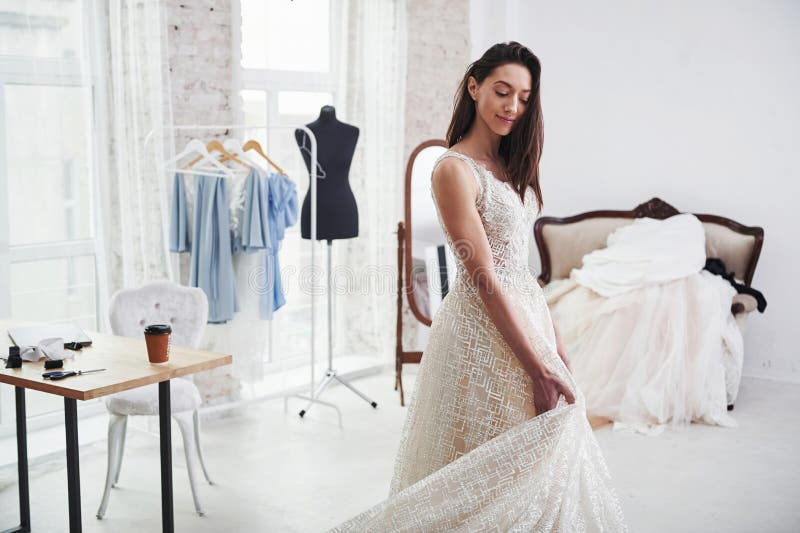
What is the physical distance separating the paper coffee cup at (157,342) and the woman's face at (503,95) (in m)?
1.24

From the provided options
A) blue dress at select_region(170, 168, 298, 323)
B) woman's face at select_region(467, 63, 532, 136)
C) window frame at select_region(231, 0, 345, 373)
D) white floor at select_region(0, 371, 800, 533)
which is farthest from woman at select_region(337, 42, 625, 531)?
window frame at select_region(231, 0, 345, 373)

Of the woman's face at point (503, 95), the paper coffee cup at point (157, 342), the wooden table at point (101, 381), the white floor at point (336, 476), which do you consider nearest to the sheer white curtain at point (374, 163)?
the white floor at point (336, 476)

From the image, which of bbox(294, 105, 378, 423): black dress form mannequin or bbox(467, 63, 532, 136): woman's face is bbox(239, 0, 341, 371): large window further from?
bbox(467, 63, 532, 136): woman's face

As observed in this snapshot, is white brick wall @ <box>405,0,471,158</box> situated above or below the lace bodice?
above

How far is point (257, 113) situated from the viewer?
183 inches

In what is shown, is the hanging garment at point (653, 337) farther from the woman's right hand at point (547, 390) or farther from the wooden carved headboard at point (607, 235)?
the woman's right hand at point (547, 390)

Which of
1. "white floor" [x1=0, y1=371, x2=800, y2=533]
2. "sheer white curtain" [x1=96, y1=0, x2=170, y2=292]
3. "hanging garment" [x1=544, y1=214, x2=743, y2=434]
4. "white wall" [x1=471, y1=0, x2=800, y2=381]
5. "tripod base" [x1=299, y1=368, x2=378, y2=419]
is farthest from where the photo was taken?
"white wall" [x1=471, y1=0, x2=800, y2=381]

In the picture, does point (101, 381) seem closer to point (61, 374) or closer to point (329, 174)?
point (61, 374)

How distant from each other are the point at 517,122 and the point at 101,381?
1.34 metres

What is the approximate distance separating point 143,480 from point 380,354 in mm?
2090

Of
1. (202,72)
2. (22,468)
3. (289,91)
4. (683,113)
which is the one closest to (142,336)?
(22,468)

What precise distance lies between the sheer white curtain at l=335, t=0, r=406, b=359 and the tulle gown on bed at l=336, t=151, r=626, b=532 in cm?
302

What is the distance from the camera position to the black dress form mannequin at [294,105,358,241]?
4098mm

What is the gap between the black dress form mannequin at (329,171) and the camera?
4.10m
